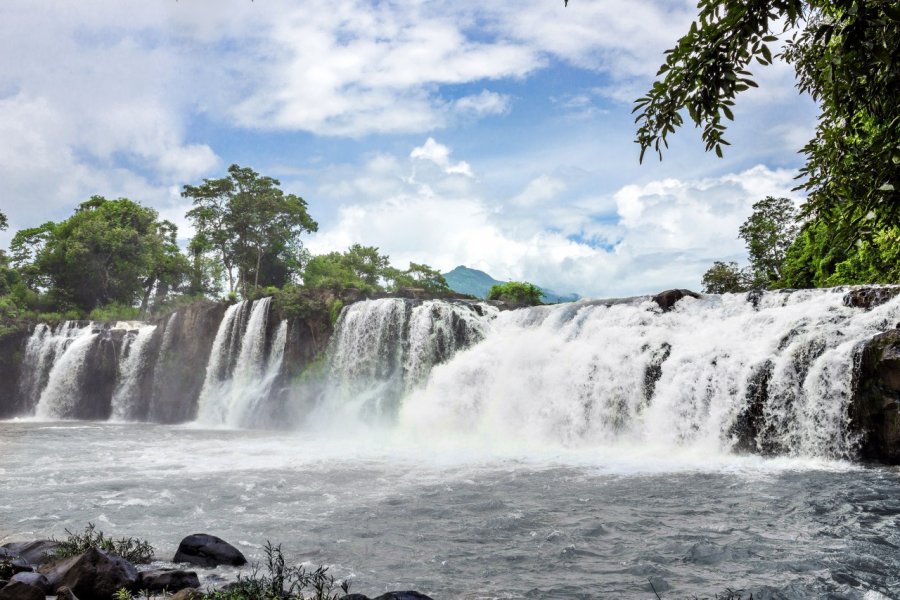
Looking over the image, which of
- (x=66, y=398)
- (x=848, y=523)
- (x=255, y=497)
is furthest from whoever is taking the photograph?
(x=66, y=398)

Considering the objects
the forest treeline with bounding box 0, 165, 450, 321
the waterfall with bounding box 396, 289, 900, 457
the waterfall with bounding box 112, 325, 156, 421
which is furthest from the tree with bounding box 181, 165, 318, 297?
the waterfall with bounding box 396, 289, 900, 457

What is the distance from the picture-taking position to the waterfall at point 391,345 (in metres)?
24.3

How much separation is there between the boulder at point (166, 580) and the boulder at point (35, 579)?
789mm

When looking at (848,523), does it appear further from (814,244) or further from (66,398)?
(66,398)

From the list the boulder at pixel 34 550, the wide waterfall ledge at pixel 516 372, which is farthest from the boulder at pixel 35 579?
the wide waterfall ledge at pixel 516 372

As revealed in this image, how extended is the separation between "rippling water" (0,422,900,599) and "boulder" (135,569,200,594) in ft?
5.32

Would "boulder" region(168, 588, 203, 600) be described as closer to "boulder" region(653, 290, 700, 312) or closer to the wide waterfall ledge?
the wide waterfall ledge

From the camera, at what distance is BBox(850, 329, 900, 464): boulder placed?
12539 mm

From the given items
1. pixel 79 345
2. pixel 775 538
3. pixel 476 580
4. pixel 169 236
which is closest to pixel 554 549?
pixel 476 580

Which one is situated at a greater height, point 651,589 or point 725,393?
point 725,393

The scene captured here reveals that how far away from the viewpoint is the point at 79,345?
33.6m

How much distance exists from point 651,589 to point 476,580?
1889mm

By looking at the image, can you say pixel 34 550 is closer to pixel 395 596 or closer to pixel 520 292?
pixel 395 596

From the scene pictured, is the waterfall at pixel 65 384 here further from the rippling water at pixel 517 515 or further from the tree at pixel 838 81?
the tree at pixel 838 81
